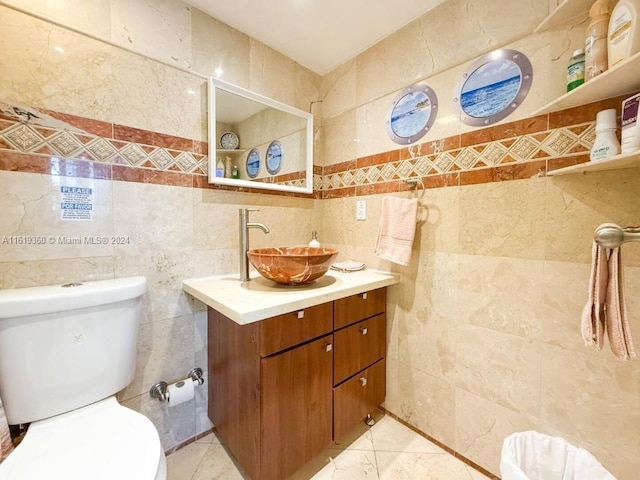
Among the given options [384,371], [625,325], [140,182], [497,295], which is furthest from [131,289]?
[625,325]

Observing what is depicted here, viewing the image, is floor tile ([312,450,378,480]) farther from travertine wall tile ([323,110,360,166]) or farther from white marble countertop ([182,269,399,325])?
travertine wall tile ([323,110,360,166])

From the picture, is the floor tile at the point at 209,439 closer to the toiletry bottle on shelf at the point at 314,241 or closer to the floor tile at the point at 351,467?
the floor tile at the point at 351,467

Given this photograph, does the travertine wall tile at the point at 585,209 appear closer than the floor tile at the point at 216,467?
Yes

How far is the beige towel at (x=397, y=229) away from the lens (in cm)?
133

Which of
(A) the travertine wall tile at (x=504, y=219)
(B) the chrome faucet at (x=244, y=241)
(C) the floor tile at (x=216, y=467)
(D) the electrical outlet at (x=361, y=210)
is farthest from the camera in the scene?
(D) the electrical outlet at (x=361, y=210)

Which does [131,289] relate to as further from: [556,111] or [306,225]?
[556,111]

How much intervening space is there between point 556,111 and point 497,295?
2.47 ft

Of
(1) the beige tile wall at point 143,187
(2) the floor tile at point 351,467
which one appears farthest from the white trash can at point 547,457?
(1) the beige tile wall at point 143,187

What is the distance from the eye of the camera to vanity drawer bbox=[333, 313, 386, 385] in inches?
48.4

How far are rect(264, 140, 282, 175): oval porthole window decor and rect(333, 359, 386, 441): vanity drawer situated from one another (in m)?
1.26

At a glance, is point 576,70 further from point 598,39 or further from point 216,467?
point 216,467

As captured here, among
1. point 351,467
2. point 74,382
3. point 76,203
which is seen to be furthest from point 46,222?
point 351,467

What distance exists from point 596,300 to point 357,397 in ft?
3.47

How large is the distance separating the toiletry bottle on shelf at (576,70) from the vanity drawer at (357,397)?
4.80ft
